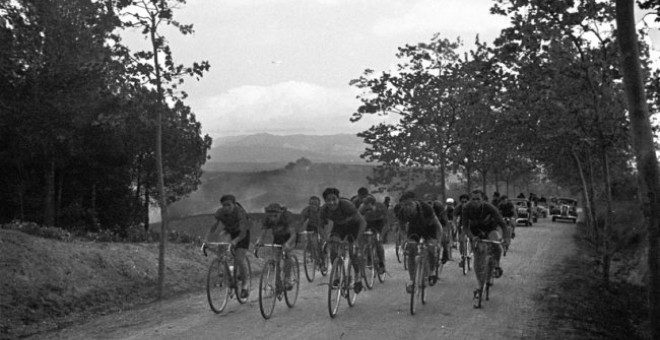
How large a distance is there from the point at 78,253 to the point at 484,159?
25193 millimetres

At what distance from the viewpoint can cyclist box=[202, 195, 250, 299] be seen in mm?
10197

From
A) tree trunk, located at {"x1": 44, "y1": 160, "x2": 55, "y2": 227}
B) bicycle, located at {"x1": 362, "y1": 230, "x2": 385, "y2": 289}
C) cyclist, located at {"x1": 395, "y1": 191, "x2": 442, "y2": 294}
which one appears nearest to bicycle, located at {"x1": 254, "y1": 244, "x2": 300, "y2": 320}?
cyclist, located at {"x1": 395, "y1": 191, "x2": 442, "y2": 294}

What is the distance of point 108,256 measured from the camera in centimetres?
1677

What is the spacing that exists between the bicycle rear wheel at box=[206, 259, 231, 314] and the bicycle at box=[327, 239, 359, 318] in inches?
73.4

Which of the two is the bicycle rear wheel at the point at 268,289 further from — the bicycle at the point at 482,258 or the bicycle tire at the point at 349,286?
the bicycle at the point at 482,258

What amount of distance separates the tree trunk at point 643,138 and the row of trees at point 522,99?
0.12m

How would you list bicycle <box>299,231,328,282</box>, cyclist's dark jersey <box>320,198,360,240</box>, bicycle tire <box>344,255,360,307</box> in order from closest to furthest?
bicycle tire <box>344,255,360,307</box>
cyclist's dark jersey <box>320,198,360,240</box>
bicycle <box>299,231,328,282</box>

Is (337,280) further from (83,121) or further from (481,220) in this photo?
(83,121)

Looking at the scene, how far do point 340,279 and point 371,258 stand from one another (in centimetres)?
294

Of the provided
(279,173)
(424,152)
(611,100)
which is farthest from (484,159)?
(279,173)

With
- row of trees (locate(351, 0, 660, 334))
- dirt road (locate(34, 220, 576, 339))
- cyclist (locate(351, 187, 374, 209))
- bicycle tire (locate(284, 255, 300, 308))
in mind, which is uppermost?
row of trees (locate(351, 0, 660, 334))

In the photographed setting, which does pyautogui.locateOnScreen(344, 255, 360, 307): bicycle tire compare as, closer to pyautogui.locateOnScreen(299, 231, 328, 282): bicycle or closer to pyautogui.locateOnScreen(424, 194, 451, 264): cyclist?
pyautogui.locateOnScreen(299, 231, 328, 282): bicycle

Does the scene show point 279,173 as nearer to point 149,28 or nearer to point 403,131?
point 403,131

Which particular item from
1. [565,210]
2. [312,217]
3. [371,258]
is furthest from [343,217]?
[565,210]
